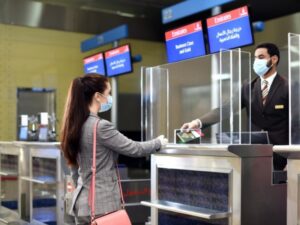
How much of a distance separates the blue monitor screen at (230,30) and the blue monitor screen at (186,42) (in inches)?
5.9

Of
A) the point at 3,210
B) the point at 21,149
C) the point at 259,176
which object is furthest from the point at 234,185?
the point at 3,210

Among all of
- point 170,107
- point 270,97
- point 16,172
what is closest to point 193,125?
point 170,107

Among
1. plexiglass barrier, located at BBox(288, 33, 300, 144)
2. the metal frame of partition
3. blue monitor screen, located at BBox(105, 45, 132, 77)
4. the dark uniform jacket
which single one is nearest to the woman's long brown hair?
plexiglass barrier, located at BBox(288, 33, 300, 144)

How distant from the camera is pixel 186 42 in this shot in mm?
4902

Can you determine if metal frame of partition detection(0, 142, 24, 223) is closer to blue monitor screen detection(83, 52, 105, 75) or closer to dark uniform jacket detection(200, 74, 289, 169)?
blue monitor screen detection(83, 52, 105, 75)

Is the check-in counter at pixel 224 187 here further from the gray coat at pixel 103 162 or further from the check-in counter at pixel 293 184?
the gray coat at pixel 103 162

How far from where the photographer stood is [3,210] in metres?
5.10

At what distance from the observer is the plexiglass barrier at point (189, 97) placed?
8.08ft

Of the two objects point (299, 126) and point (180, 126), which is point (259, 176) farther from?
point (180, 126)

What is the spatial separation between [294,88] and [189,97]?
44.6 inches

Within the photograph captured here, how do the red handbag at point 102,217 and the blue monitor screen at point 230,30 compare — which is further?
the blue monitor screen at point 230,30

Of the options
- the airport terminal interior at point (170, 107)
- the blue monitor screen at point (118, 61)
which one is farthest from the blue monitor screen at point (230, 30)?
the blue monitor screen at point (118, 61)

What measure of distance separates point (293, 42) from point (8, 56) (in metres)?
5.01

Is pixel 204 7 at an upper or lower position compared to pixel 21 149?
upper
